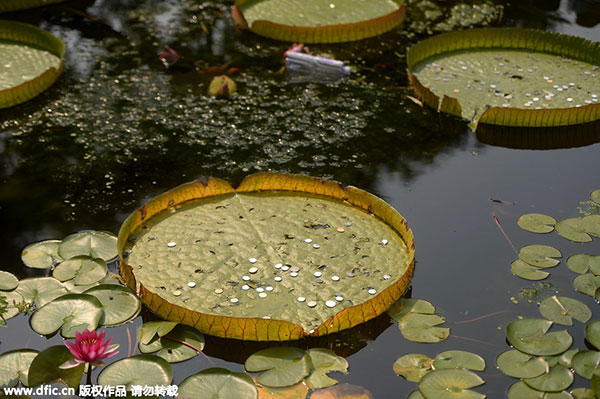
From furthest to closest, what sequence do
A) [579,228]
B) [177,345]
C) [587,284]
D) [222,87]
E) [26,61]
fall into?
[26,61]
[222,87]
[579,228]
[587,284]
[177,345]

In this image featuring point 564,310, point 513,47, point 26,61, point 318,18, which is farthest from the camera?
point 318,18

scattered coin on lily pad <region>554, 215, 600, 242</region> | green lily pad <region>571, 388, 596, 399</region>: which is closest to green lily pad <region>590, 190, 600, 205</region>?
scattered coin on lily pad <region>554, 215, 600, 242</region>

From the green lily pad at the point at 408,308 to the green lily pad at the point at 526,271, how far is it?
1.28 feet

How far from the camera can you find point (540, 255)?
275 cm

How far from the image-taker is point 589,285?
2604 millimetres

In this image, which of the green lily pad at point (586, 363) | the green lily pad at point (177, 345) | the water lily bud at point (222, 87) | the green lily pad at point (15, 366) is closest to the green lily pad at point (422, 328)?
the green lily pad at point (586, 363)

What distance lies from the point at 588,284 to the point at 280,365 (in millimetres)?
1159

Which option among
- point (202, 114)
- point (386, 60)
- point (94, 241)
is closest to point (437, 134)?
point (386, 60)

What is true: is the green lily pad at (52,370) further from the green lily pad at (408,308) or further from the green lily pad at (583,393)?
the green lily pad at (583,393)

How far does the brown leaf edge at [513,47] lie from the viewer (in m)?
3.61

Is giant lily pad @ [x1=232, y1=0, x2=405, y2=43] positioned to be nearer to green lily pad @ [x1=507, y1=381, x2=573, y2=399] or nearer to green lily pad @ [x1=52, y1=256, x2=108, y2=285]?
green lily pad @ [x1=52, y1=256, x2=108, y2=285]

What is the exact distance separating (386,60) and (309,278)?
86.0 inches

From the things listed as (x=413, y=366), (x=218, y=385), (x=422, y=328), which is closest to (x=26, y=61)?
(x=218, y=385)

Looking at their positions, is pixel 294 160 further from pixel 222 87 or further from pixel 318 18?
pixel 318 18
